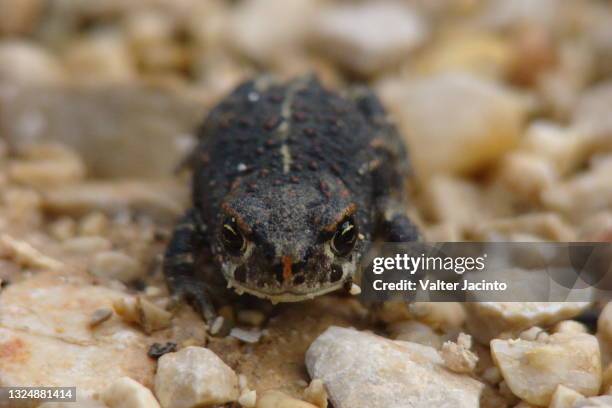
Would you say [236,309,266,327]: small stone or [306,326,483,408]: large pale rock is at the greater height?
[306,326,483,408]: large pale rock

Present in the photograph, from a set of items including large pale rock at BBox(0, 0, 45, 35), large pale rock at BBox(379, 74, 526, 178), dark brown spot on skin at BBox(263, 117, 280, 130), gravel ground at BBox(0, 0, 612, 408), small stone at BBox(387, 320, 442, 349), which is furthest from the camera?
large pale rock at BBox(0, 0, 45, 35)

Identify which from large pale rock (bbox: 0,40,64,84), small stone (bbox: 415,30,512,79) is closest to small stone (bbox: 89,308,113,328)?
large pale rock (bbox: 0,40,64,84)

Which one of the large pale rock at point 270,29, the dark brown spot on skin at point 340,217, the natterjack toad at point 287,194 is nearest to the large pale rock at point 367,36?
the large pale rock at point 270,29

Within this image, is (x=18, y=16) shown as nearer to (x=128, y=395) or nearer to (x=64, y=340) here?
(x=64, y=340)

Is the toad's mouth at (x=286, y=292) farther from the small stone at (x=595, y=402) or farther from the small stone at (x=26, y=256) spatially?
the small stone at (x=595, y=402)

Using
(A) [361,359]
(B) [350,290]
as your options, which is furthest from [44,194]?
(A) [361,359]

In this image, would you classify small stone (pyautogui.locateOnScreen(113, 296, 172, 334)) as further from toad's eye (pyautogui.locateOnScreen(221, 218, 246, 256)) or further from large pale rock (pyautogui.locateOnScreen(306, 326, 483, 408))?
large pale rock (pyautogui.locateOnScreen(306, 326, 483, 408))
